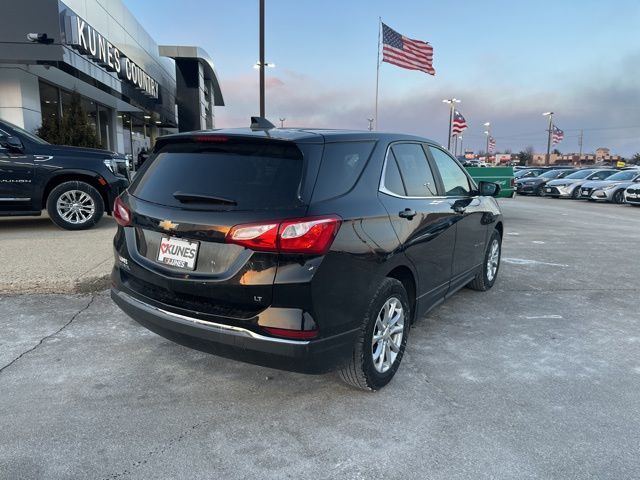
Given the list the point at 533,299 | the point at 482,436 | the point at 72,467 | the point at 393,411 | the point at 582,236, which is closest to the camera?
the point at 72,467

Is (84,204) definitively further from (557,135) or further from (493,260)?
(557,135)

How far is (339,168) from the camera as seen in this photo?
3.05 m

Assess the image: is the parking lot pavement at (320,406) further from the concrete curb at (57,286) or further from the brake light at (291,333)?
the brake light at (291,333)

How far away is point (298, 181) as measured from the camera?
2814 millimetres

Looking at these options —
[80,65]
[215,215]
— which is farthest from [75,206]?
[215,215]

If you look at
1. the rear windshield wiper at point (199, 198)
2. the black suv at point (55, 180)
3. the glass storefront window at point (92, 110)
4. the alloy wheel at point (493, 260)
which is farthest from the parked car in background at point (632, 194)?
the rear windshield wiper at point (199, 198)

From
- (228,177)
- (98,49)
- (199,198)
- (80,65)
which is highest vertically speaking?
(98,49)

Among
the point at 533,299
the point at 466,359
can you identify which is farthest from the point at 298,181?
the point at 533,299

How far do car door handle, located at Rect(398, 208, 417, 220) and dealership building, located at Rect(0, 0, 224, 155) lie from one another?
1049 cm

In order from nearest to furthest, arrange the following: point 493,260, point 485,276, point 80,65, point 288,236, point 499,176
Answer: point 288,236, point 485,276, point 493,260, point 80,65, point 499,176

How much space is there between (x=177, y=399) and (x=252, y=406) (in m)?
0.51

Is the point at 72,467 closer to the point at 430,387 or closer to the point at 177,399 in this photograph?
the point at 177,399

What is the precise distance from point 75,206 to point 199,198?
21.5 feet

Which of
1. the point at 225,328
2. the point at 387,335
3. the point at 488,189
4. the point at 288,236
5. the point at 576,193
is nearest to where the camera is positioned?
the point at 288,236
